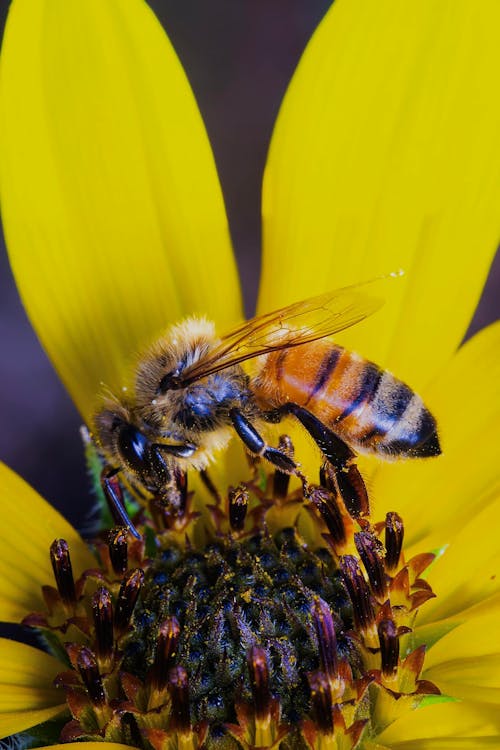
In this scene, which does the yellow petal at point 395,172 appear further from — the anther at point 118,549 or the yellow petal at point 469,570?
the anther at point 118,549

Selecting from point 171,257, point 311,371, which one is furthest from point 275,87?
point 311,371

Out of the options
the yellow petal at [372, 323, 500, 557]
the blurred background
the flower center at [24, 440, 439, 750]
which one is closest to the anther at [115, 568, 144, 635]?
the flower center at [24, 440, 439, 750]

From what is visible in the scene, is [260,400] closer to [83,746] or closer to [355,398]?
[355,398]

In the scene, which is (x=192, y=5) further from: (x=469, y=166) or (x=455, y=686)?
(x=455, y=686)

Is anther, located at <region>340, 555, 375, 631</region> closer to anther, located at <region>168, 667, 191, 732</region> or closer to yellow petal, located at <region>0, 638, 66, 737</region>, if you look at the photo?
anther, located at <region>168, 667, 191, 732</region>

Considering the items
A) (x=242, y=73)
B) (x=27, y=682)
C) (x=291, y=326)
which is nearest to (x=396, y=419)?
(x=291, y=326)

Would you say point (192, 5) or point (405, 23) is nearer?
point (405, 23)

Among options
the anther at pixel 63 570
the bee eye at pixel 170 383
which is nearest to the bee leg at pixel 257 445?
the bee eye at pixel 170 383
